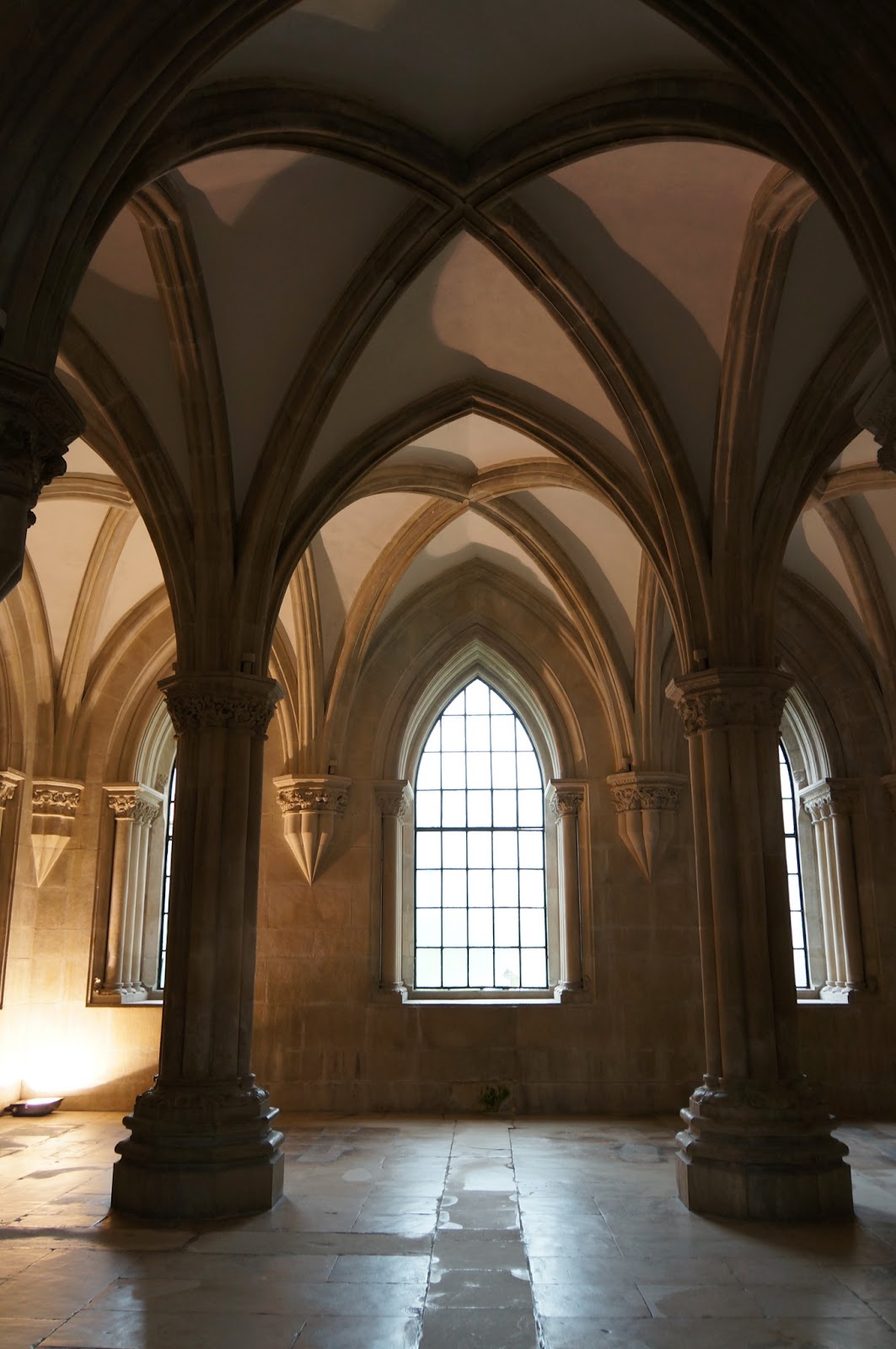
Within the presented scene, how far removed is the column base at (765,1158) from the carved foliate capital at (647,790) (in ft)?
18.9

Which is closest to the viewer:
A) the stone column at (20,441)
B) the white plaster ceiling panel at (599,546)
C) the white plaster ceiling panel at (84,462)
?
the stone column at (20,441)

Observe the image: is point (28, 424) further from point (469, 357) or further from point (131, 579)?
point (131, 579)

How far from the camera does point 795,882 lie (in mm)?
14359

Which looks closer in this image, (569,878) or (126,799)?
(569,878)

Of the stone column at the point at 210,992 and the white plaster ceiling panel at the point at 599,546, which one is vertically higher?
the white plaster ceiling panel at the point at 599,546

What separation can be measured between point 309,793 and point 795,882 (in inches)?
247

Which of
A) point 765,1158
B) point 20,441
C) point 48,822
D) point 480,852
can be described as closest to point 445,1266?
point 765,1158

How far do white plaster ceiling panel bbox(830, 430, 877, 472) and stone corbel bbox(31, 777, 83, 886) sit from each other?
961 centimetres

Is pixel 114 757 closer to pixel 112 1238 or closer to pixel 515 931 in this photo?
pixel 515 931

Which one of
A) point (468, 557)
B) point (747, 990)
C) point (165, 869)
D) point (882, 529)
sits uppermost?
point (468, 557)

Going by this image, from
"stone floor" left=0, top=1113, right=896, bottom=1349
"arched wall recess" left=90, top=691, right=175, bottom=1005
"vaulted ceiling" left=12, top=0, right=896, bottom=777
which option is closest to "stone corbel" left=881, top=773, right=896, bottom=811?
"vaulted ceiling" left=12, top=0, right=896, bottom=777

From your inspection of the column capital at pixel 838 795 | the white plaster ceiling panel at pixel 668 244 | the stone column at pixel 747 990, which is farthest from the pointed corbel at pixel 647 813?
the white plaster ceiling panel at pixel 668 244

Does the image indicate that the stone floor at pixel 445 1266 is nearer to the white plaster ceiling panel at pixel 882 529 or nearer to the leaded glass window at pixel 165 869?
the leaded glass window at pixel 165 869

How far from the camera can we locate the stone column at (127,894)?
1373 centimetres
